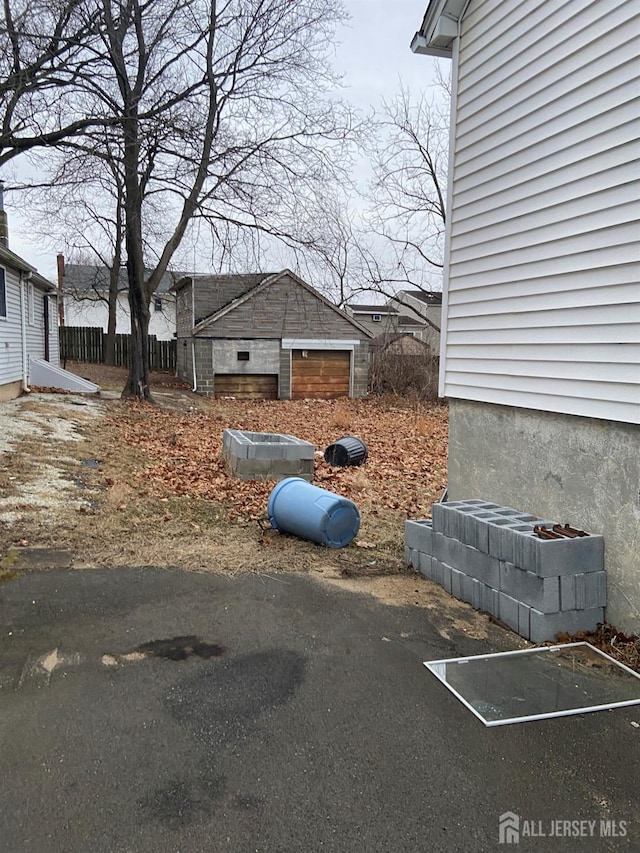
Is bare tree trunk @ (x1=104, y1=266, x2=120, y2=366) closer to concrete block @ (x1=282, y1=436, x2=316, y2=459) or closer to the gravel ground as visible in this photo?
the gravel ground

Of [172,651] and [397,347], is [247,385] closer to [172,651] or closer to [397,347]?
[397,347]

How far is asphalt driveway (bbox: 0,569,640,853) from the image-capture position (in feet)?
7.59

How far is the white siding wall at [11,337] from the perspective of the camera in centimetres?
1524

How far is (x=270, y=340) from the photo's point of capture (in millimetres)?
24641

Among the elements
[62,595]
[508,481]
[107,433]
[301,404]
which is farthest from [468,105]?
[301,404]

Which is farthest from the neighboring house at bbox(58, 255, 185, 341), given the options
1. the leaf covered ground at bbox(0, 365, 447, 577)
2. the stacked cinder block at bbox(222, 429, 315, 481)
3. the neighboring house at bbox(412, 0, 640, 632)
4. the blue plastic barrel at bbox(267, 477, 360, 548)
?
the neighboring house at bbox(412, 0, 640, 632)

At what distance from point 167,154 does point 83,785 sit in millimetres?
14725

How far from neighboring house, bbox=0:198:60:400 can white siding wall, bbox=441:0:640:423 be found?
1244 centimetres

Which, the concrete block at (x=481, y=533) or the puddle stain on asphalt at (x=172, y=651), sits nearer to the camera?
the puddle stain on asphalt at (x=172, y=651)

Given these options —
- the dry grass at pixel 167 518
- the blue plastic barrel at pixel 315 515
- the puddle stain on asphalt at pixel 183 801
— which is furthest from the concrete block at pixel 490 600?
the puddle stain on asphalt at pixel 183 801

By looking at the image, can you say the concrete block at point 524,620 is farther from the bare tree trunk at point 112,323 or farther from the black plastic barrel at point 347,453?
the bare tree trunk at point 112,323

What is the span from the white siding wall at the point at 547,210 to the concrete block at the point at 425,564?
1.51 m

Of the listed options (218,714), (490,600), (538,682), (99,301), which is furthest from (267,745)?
(99,301)

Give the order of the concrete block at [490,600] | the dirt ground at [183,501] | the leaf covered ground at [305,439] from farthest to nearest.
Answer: the leaf covered ground at [305,439], the dirt ground at [183,501], the concrete block at [490,600]
